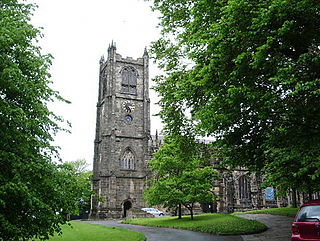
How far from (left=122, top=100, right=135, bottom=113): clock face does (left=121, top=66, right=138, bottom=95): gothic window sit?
1.92 m

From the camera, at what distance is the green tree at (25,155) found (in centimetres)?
704

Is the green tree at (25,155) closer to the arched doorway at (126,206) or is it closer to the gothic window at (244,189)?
the arched doorway at (126,206)

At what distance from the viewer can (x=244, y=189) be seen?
4962cm

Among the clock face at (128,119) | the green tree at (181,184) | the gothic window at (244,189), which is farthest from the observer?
the gothic window at (244,189)

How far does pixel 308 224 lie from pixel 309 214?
0.79 feet

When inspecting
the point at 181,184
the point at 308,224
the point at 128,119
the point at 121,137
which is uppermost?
the point at 128,119

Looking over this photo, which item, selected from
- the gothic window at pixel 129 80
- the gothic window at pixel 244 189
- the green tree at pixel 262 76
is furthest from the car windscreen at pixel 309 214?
the gothic window at pixel 129 80

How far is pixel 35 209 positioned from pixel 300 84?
7441mm

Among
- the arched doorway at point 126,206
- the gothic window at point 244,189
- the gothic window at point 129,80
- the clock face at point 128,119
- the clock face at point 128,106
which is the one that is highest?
the gothic window at point 129,80

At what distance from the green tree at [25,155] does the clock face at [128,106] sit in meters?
39.6

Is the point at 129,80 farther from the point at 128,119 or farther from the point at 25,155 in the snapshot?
the point at 25,155

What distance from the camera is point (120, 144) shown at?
46375mm

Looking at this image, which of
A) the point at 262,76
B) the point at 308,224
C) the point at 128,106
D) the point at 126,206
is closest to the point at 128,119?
the point at 128,106

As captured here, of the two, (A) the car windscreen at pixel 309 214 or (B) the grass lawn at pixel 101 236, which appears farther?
(B) the grass lawn at pixel 101 236
